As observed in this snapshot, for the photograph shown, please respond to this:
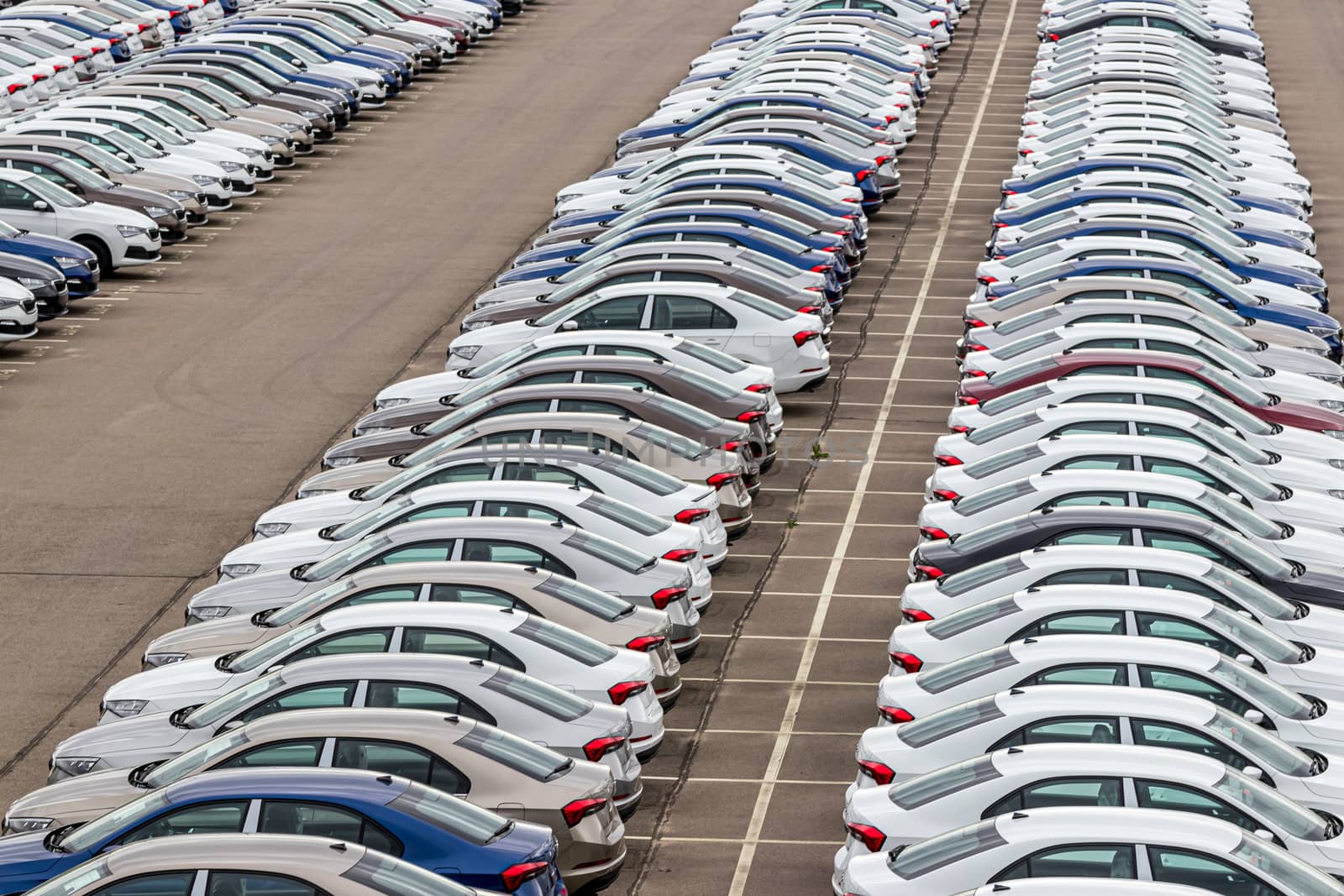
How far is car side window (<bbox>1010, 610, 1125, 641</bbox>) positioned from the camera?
14.5 m

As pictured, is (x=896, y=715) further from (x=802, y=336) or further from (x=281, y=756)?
(x=802, y=336)

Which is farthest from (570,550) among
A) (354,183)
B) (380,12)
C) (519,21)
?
(519,21)

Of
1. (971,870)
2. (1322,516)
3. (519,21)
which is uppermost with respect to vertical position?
(971,870)

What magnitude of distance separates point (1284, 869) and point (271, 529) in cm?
989

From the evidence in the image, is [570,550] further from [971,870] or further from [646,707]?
[971,870]

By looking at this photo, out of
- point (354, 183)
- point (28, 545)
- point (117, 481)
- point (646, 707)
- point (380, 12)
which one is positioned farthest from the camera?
point (380, 12)

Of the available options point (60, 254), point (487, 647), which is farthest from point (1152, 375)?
point (60, 254)

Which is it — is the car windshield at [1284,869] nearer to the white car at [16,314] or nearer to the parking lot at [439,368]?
the parking lot at [439,368]

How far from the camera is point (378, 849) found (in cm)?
1172

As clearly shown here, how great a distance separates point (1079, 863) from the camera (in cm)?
1143

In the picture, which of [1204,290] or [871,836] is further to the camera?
[1204,290]

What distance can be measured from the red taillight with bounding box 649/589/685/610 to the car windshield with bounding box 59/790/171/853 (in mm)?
4859

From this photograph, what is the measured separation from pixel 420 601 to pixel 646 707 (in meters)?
A: 1.69

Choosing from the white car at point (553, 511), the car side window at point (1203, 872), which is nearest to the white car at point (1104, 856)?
the car side window at point (1203, 872)
